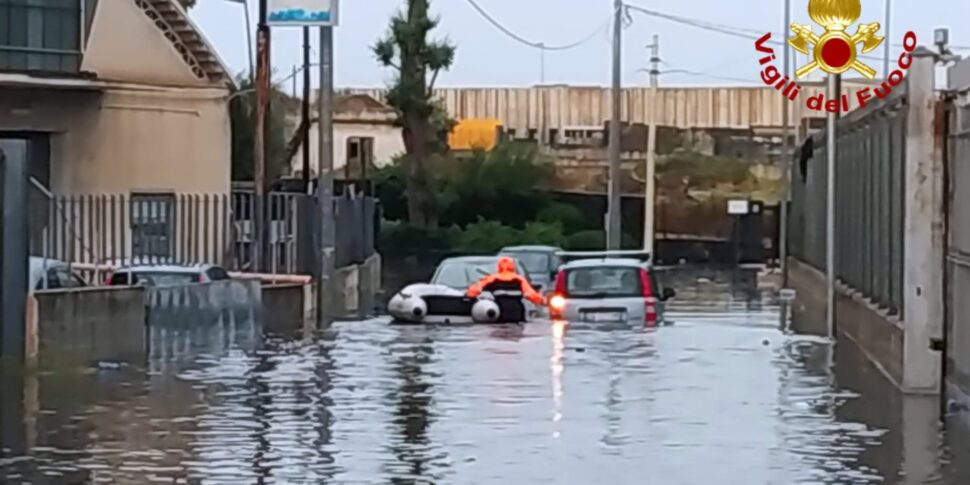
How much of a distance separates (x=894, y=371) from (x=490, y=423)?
586cm

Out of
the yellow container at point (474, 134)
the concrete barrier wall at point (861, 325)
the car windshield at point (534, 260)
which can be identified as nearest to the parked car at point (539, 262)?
the car windshield at point (534, 260)

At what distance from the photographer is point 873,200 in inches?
969

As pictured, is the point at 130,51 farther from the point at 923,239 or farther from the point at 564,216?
the point at 564,216

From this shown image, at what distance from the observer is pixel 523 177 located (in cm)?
8000

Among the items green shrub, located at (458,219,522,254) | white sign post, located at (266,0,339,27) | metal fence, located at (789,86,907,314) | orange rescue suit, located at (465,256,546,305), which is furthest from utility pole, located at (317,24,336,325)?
green shrub, located at (458,219,522,254)

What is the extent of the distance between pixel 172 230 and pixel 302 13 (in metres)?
4.96

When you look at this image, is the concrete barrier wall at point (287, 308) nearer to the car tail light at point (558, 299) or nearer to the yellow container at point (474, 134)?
the car tail light at point (558, 299)

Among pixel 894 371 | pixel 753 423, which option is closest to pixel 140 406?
pixel 753 423

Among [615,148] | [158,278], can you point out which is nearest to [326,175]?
[158,278]

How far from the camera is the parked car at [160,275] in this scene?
95.0ft

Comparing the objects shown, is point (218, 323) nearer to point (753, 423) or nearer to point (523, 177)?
point (753, 423)

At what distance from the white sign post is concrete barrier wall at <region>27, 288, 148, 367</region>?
11767mm

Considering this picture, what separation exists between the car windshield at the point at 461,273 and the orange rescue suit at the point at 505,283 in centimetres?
80

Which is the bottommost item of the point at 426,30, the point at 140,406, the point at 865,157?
the point at 140,406
